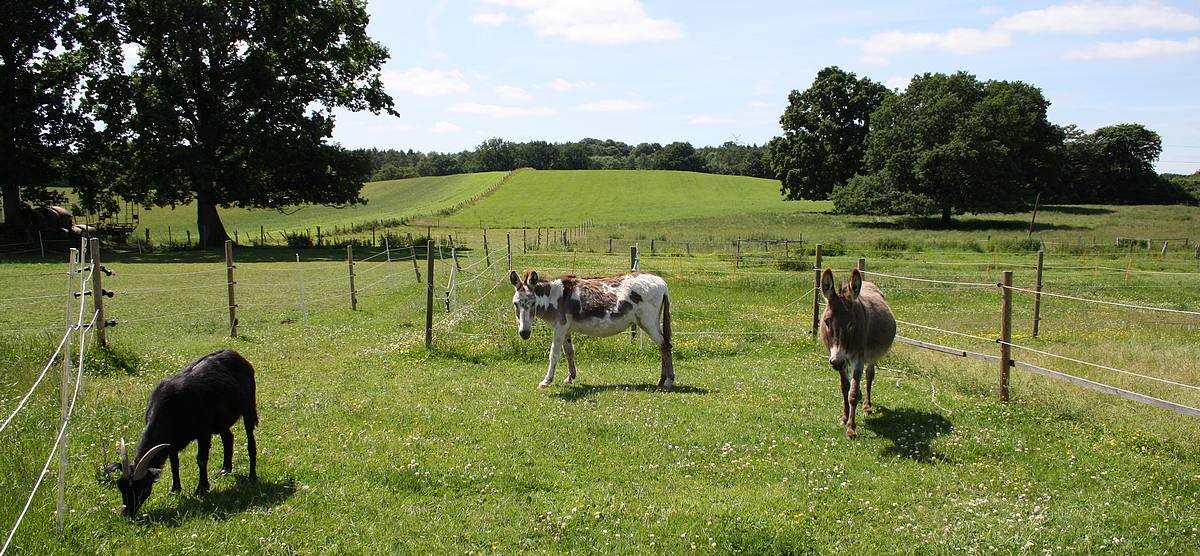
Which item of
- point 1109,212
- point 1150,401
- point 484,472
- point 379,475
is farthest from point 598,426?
point 1109,212

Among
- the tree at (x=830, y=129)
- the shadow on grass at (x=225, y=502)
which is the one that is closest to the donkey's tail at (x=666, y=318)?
the shadow on grass at (x=225, y=502)

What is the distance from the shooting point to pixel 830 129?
249ft

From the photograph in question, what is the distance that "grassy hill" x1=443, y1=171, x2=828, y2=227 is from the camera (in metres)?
80.2

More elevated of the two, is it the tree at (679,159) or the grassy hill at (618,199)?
the tree at (679,159)

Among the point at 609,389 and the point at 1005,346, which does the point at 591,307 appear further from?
the point at 1005,346

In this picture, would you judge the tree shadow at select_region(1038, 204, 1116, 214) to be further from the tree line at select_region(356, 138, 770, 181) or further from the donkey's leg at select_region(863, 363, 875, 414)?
the donkey's leg at select_region(863, 363, 875, 414)

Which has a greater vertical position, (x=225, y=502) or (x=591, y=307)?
(x=591, y=307)

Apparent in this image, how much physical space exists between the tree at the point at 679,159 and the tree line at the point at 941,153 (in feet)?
215

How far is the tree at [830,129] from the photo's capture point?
7588cm

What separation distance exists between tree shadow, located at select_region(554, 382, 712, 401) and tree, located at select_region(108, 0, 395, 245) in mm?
37539

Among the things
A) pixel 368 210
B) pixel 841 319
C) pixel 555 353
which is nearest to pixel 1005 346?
pixel 841 319

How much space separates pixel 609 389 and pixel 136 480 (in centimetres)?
707

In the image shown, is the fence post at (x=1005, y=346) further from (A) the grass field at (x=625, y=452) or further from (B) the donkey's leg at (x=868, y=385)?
(B) the donkey's leg at (x=868, y=385)

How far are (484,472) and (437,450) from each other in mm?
1009
